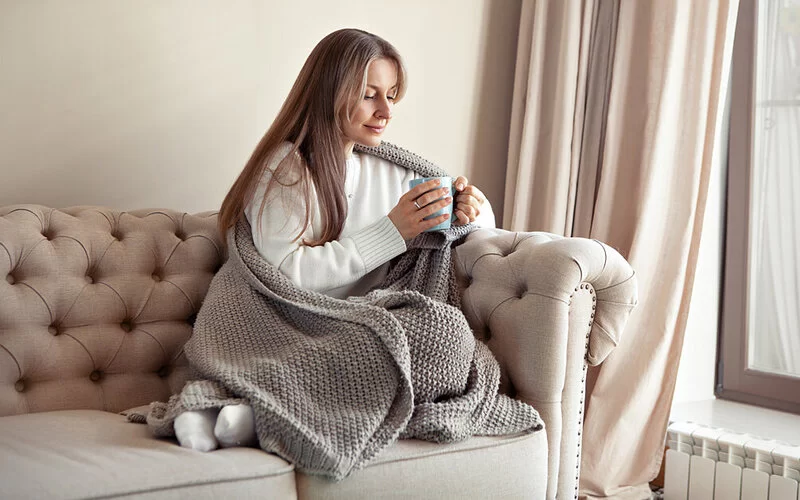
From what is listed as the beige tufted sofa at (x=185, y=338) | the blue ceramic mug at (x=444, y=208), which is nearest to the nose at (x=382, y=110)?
the blue ceramic mug at (x=444, y=208)

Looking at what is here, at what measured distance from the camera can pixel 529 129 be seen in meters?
2.48

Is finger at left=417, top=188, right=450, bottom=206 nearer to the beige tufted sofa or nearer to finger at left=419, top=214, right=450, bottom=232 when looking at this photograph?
finger at left=419, top=214, right=450, bottom=232

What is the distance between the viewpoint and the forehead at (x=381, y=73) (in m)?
1.73

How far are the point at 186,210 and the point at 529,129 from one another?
1076mm

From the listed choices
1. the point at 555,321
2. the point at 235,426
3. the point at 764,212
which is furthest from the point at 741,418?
the point at 235,426

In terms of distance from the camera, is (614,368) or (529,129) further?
(529,129)

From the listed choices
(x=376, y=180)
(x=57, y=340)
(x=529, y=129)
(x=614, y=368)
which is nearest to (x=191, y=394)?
(x=57, y=340)

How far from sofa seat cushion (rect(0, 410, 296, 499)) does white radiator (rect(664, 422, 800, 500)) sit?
1.30 meters

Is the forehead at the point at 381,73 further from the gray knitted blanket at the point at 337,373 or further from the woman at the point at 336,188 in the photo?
the gray knitted blanket at the point at 337,373

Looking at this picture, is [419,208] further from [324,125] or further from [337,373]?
[337,373]

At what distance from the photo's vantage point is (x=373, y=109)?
1738mm

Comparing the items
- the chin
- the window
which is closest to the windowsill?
the window

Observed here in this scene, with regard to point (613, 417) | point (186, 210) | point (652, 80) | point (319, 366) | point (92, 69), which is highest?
point (652, 80)

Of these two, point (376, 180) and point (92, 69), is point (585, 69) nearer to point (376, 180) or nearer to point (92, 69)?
point (376, 180)
